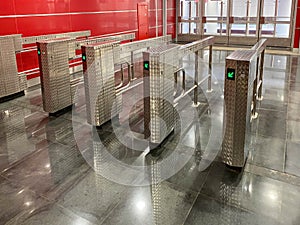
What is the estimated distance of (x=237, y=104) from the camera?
2.64 m

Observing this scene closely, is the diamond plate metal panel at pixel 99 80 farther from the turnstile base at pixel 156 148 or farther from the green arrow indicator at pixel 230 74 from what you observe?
the green arrow indicator at pixel 230 74

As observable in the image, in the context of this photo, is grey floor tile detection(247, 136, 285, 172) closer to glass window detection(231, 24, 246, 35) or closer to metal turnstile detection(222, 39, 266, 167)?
metal turnstile detection(222, 39, 266, 167)

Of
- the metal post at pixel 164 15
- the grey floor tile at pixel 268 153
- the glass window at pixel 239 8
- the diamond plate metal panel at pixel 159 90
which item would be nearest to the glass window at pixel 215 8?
the glass window at pixel 239 8

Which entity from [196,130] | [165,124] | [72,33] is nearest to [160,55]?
[165,124]

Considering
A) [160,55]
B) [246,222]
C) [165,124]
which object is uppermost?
[160,55]

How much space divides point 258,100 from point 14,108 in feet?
13.4

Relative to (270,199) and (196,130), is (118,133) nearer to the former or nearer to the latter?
(196,130)

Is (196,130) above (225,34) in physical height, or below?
below

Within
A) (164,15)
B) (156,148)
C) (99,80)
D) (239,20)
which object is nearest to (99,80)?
(99,80)

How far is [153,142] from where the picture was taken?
10.7 ft

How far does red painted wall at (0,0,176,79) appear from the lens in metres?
5.36

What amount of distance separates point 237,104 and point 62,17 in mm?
5107

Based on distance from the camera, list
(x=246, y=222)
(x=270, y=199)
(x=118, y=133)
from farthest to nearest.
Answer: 1. (x=118, y=133)
2. (x=270, y=199)
3. (x=246, y=222)

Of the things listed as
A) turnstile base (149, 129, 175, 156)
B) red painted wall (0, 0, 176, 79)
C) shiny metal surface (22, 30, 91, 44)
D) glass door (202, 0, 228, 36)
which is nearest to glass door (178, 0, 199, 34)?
glass door (202, 0, 228, 36)
